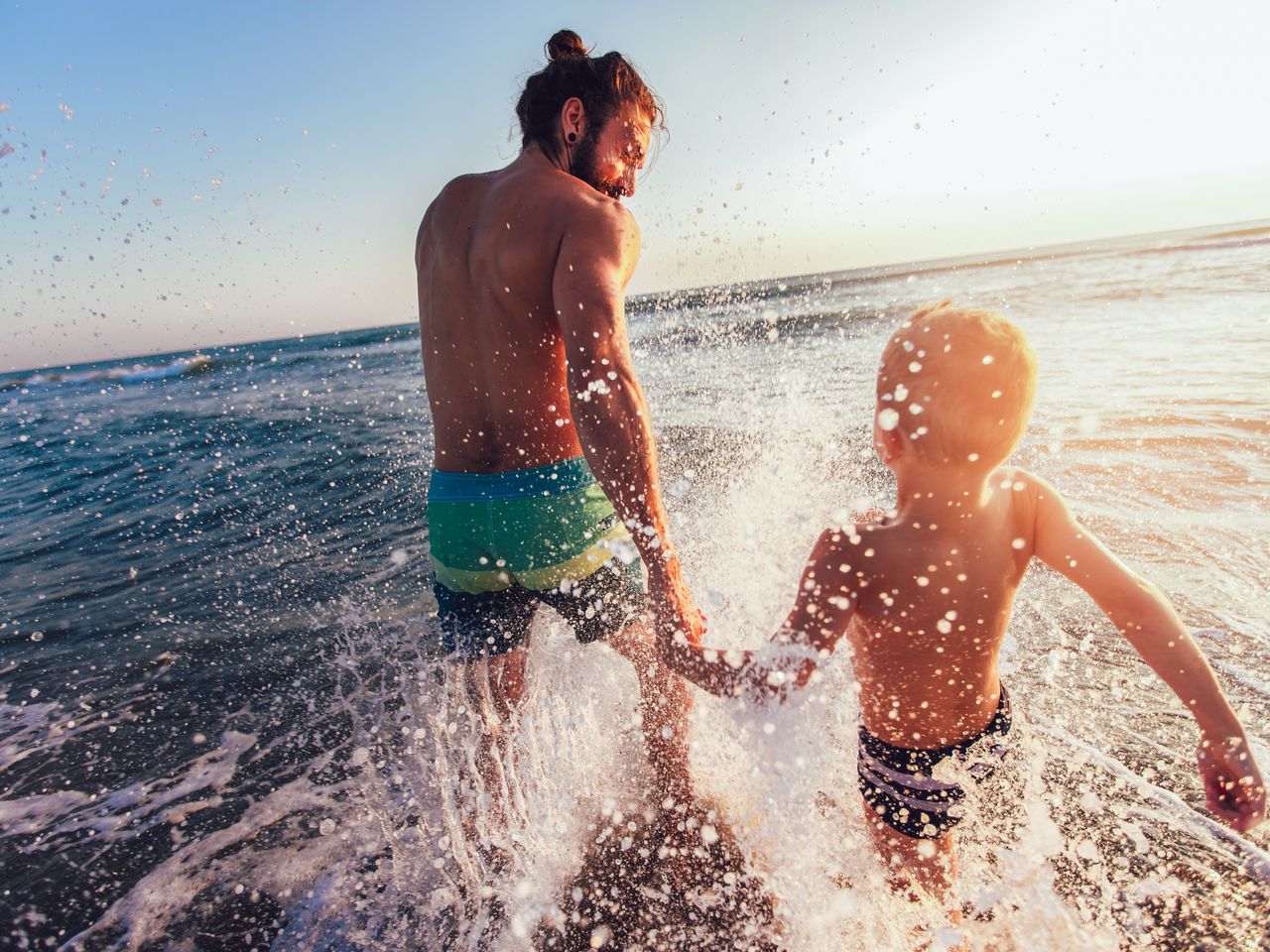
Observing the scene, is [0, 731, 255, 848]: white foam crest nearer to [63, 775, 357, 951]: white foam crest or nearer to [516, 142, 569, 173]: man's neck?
[63, 775, 357, 951]: white foam crest

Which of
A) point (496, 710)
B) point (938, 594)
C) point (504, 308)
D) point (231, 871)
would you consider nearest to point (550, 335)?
point (504, 308)

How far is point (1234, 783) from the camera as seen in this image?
1318 mm

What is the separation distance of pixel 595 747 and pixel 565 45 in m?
2.54

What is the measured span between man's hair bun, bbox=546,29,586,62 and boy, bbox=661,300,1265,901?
55.4 inches

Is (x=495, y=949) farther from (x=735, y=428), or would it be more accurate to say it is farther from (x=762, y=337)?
(x=762, y=337)

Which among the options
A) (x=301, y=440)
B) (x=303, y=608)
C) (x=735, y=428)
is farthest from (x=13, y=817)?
(x=301, y=440)

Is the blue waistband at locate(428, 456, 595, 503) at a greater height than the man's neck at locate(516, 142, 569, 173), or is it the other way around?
the man's neck at locate(516, 142, 569, 173)

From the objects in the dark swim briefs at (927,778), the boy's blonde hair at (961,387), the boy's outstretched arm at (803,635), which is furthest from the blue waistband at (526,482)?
the dark swim briefs at (927,778)

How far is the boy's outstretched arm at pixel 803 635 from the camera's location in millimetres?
1469

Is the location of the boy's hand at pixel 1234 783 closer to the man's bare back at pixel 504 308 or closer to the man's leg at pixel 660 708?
the man's leg at pixel 660 708

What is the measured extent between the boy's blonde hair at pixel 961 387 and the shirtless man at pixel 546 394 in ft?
2.09

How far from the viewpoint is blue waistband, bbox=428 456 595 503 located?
1859 millimetres

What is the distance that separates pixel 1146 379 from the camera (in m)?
6.11

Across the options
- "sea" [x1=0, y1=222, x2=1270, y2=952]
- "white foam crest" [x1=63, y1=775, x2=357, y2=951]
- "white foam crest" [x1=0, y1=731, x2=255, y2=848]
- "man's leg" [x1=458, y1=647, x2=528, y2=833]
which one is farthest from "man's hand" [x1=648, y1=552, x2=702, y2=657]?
"white foam crest" [x1=0, y1=731, x2=255, y2=848]
